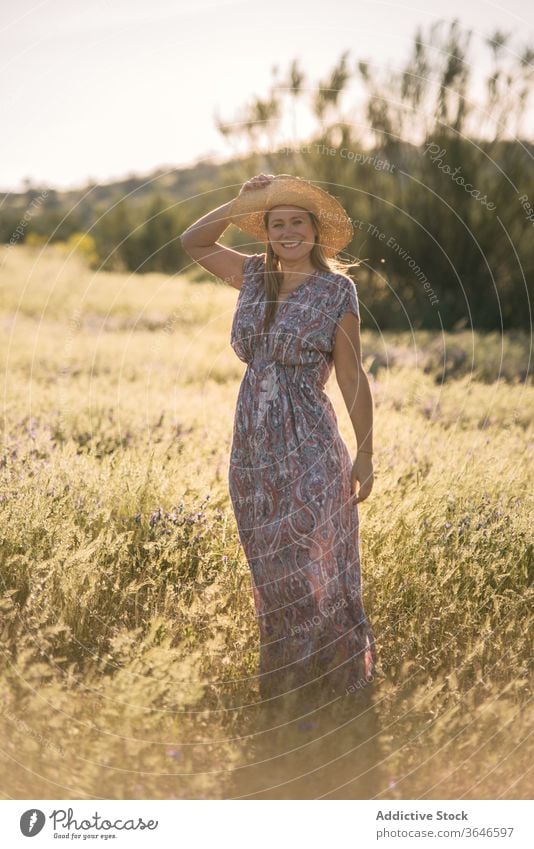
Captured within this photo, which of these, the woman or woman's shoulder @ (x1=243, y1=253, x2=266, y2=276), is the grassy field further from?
woman's shoulder @ (x1=243, y1=253, x2=266, y2=276)

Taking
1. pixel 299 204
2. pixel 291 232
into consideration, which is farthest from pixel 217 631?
pixel 299 204

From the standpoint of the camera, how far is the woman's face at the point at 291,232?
3143 mm

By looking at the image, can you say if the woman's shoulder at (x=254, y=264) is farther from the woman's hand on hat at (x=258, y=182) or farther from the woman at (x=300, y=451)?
Result: the woman's hand on hat at (x=258, y=182)

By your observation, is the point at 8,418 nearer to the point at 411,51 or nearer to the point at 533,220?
the point at 411,51

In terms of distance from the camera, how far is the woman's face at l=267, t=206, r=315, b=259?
314 centimetres

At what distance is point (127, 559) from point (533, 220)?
1082 cm

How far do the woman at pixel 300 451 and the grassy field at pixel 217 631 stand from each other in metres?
0.21

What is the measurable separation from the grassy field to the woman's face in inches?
56.2

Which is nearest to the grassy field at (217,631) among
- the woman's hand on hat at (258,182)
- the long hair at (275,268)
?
the long hair at (275,268)

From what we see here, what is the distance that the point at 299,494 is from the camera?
3.18 metres

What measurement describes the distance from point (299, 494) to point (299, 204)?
1.17 meters
